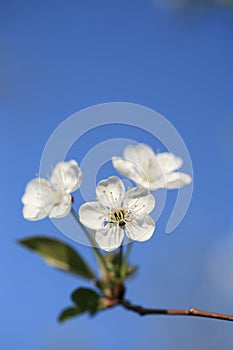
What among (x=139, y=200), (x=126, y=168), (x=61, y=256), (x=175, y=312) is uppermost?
(x=126, y=168)

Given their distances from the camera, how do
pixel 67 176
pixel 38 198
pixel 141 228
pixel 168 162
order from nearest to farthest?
pixel 141 228, pixel 67 176, pixel 38 198, pixel 168 162

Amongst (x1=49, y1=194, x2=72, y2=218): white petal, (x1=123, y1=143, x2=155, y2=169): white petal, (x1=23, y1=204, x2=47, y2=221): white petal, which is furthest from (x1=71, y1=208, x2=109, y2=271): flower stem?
(x1=123, y1=143, x2=155, y2=169): white petal

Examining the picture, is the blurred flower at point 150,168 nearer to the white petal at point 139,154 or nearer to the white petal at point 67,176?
the white petal at point 139,154

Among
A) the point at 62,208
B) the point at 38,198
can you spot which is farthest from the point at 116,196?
the point at 38,198

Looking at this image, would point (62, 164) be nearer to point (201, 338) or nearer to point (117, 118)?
point (117, 118)

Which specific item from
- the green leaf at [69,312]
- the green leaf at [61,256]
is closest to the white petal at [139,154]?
the green leaf at [61,256]

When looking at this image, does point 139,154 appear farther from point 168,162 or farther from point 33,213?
point 33,213
